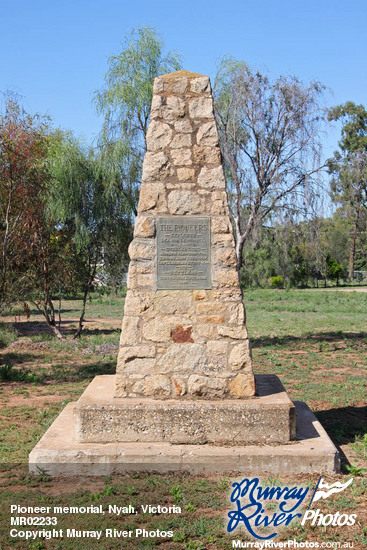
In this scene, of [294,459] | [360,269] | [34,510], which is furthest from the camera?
[360,269]

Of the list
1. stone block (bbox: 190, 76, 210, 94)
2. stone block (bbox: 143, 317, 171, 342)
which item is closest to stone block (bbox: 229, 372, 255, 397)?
stone block (bbox: 143, 317, 171, 342)

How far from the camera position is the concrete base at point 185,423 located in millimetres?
5516

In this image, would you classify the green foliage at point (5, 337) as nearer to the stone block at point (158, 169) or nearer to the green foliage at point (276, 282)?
the stone block at point (158, 169)

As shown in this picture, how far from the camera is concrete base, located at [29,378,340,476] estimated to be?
5.24m

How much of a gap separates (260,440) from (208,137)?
2954mm

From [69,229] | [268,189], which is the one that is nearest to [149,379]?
[268,189]

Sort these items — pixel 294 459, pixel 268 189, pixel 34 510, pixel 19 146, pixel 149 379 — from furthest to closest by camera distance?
pixel 268 189 < pixel 19 146 < pixel 149 379 < pixel 294 459 < pixel 34 510

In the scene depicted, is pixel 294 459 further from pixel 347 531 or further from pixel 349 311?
pixel 349 311

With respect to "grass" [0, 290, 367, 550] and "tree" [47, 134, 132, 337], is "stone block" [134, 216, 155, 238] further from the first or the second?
"tree" [47, 134, 132, 337]

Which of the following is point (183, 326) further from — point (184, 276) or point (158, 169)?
point (158, 169)

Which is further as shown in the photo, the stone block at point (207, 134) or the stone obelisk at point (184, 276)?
the stone block at point (207, 134)

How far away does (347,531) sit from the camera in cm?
428

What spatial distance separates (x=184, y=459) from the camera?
17.3ft

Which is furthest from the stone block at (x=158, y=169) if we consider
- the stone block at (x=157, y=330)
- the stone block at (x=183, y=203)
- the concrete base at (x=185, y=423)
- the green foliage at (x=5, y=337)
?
the green foliage at (x=5, y=337)
